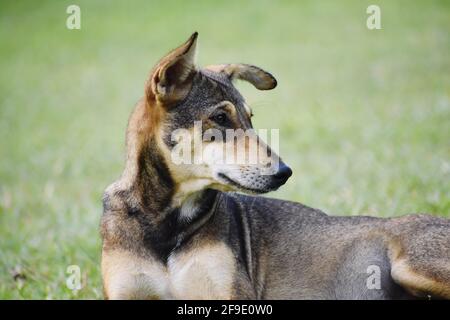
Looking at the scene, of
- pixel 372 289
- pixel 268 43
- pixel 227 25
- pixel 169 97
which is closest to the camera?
pixel 169 97

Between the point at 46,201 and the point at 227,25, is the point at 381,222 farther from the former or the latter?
the point at 227,25

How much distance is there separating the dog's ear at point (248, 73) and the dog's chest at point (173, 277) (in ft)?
4.98

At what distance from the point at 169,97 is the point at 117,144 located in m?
8.89

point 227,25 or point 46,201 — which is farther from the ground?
point 227,25

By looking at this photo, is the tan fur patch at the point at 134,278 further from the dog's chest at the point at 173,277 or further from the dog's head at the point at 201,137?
the dog's head at the point at 201,137

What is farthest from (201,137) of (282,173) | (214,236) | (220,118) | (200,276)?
(200,276)

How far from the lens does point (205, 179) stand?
527cm

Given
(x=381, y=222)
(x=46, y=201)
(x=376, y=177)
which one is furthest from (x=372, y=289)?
(x=46, y=201)

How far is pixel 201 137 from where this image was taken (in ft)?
17.1

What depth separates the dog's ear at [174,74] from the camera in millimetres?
5109

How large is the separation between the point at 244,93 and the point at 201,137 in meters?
11.7

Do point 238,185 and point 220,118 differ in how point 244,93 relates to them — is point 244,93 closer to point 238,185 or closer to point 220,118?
point 220,118

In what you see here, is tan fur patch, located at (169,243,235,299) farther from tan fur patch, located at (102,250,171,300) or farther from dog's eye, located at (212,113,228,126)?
dog's eye, located at (212,113,228,126)

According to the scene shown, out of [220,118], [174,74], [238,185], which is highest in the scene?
[174,74]
